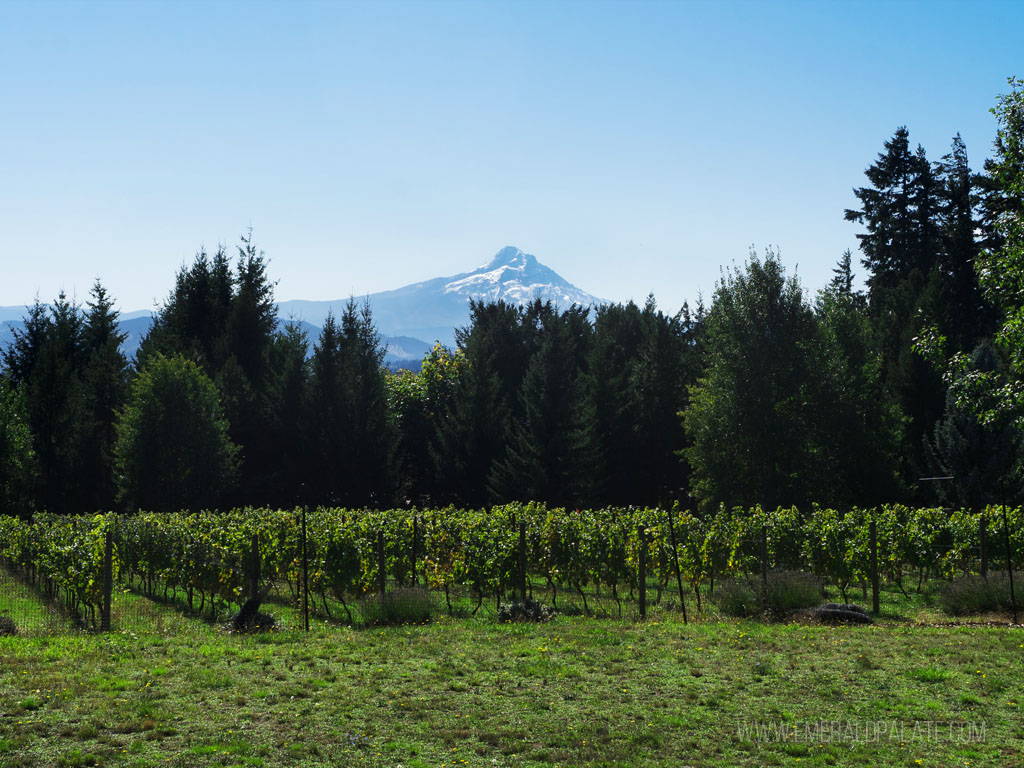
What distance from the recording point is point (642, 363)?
4841cm

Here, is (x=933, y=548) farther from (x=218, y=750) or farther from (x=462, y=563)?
(x=218, y=750)

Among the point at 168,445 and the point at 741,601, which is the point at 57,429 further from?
the point at 741,601

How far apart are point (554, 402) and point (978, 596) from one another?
1057 inches

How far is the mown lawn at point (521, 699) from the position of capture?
7525mm

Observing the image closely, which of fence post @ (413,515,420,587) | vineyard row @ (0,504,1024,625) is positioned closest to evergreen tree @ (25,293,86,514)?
vineyard row @ (0,504,1024,625)

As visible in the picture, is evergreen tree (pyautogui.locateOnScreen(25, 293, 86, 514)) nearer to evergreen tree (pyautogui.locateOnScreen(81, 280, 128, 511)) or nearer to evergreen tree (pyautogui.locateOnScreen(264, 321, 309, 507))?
evergreen tree (pyautogui.locateOnScreen(81, 280, 128, 511))

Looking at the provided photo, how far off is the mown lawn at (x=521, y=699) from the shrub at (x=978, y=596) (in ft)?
8.56

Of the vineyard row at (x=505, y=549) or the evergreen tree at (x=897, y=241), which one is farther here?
the evergreen tree at (x=897, y=241)

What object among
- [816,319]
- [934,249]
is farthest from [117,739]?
[934,249]

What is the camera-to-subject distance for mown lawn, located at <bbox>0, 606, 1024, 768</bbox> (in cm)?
752

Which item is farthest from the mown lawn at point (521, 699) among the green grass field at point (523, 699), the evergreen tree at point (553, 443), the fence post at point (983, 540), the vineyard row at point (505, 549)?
the evergreen tree at point (553, 443)

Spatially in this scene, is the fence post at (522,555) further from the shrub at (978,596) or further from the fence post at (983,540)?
the fence post at (983,540)

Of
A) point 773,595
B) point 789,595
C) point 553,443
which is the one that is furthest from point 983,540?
point 553,443

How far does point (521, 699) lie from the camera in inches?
373
